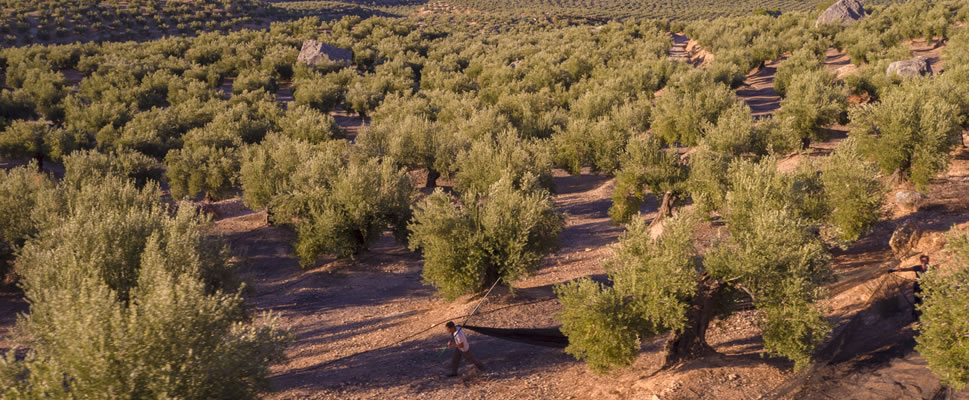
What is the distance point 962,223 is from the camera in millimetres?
20859

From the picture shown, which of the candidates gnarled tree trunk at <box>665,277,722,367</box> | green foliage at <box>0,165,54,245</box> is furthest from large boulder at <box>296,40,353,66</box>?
gnarled tree trunk at <box>665,277,722,367</box>

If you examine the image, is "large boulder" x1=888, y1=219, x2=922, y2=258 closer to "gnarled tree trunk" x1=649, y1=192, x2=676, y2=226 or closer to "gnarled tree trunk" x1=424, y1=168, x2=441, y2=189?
"gnarled tree trunk" x1=649, y1=192, x2=676, y2=226

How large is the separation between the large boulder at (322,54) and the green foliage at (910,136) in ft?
188

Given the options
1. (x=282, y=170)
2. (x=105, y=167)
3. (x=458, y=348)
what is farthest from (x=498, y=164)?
(x=105, y=167)

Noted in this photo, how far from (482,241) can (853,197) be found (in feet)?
43.5

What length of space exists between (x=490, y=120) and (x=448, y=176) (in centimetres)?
692

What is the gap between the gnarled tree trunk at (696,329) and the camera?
1379cm

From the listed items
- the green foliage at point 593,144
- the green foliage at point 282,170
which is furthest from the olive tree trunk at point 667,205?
the green foliage at point 282,170

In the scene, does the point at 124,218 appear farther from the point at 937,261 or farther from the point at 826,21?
the point at 826,21

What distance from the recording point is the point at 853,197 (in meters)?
19.5

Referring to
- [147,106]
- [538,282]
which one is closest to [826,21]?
[538,282]

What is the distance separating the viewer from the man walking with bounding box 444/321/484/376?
47.7 ft

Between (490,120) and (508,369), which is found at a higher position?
(490,120)

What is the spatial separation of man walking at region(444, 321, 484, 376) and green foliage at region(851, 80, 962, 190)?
2068 cm
